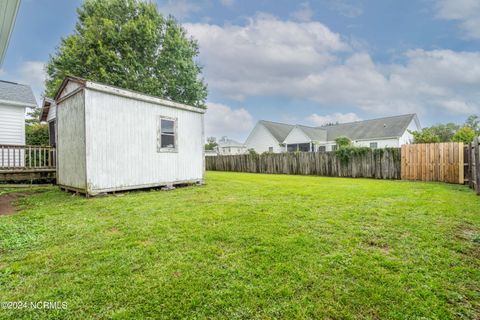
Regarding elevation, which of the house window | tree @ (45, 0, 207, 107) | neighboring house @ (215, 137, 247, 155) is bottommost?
the house window

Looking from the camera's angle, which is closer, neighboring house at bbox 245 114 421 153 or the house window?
the house window

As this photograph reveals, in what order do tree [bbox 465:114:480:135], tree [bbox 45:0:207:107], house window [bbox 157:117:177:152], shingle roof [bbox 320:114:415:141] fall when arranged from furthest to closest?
tree [bbox 465:114:480:135], shingle roof [bbox 320:114:415:141], tree [bbox 45:0:207:107], house window [bbox 157:117:177:152]

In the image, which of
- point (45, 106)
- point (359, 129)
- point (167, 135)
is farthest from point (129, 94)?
point (359, 129)

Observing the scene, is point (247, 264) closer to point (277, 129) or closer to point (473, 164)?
point (473, 164)

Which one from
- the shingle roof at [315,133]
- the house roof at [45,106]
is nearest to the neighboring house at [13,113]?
the house roof at [45,106]

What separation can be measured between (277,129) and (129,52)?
1776 centimetres

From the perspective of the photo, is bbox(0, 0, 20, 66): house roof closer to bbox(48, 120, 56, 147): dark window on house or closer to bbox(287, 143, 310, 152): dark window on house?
bbox(48, 120, 56, 147): dark window on house

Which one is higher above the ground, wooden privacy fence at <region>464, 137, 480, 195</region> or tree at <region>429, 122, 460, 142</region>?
tree at <region>429, 122, 460, 142</region>

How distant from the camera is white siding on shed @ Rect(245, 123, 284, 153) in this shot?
26.7m

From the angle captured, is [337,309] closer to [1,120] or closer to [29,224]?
[29,224]

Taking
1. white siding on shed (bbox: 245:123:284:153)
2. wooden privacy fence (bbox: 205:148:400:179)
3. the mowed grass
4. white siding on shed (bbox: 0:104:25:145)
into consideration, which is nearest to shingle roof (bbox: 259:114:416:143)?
white siding on shed (bbox: 245:123:284:153)

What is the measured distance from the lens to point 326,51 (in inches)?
564

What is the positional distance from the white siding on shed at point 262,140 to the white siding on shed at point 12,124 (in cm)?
2162

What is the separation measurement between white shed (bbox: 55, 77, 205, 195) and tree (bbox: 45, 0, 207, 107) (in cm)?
967
